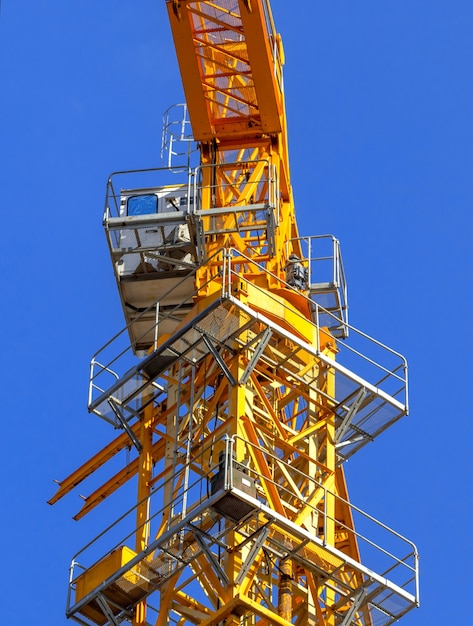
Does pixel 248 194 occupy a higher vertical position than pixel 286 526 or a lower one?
higher

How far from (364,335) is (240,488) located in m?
6.14

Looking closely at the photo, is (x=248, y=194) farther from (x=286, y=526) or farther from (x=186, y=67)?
(x=286, y=526)

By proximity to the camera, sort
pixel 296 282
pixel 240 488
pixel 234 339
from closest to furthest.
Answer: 1. pixel 240 488
2. pixel 234 339
3. pixel 296 282

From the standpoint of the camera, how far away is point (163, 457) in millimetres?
46844

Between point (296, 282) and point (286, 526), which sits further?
point (296, 282)

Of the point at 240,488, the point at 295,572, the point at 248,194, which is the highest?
the point at 248,194

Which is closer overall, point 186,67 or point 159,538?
point 159,538

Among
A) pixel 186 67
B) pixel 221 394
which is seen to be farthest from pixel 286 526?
pixel 186 67

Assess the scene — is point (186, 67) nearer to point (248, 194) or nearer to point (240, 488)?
point (248, 194)

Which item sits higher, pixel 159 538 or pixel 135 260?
pixel 135 260

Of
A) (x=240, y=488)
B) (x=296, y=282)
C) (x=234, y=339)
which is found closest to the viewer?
(x=240, y=488)

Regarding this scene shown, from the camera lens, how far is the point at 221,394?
45562 millimetres

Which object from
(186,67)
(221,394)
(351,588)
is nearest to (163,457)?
(221,394)

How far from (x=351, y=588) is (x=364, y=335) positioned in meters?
5.45
